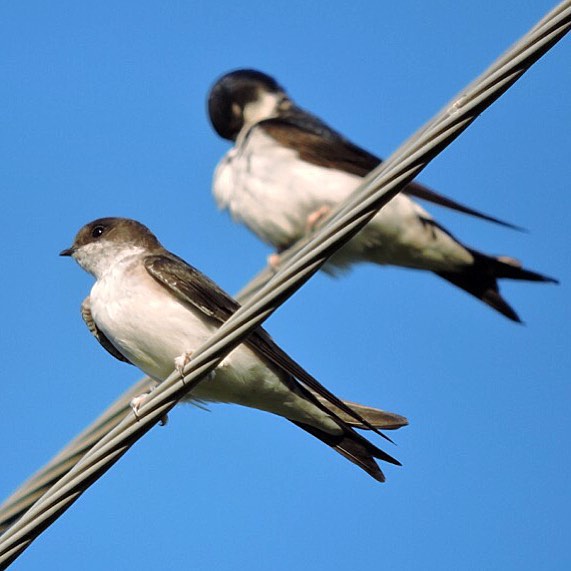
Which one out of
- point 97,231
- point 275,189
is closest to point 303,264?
point 97,231

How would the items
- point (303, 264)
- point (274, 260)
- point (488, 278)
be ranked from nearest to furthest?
1. point (303, 264)
2. point (274, 260)
3. point (488, 278)

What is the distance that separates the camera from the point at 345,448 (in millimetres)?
3615

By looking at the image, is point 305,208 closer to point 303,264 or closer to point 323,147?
point 323,147

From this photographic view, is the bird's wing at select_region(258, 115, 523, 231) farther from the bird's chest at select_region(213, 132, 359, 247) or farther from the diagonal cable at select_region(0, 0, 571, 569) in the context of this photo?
the diagonal cable at select_region(0, 0, 571, 569)

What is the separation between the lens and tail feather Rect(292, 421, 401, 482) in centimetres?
350

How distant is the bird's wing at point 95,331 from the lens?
402cm

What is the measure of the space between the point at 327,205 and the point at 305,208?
0.13 metres

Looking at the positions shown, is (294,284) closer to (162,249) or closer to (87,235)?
(162,249)

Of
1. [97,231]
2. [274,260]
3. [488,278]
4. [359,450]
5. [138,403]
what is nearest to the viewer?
[138,403]

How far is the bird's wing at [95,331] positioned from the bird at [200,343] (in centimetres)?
11

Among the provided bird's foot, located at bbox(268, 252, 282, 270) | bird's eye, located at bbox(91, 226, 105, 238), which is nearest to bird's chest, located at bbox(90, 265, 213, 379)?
bird's eye, located at bbox(91, 226, 105, 238)

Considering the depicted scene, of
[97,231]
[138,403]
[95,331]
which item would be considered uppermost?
[97,231]

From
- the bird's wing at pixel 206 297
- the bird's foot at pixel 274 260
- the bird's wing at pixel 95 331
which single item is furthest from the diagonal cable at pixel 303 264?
the bird's foot at pixel 274 260

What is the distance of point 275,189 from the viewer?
256 inches
